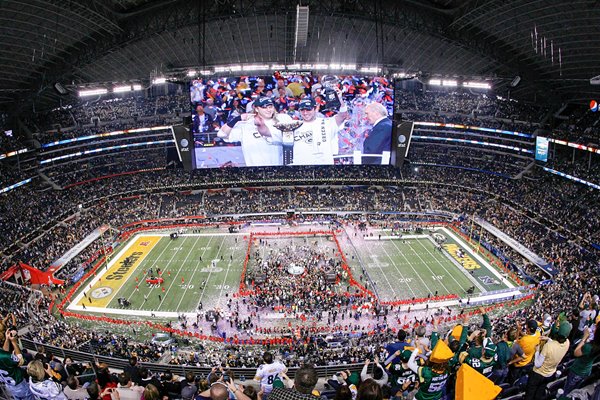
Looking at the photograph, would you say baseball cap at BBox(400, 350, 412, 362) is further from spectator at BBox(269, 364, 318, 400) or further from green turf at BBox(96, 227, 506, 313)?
green turf at BBox(96, 227, 506, 313)

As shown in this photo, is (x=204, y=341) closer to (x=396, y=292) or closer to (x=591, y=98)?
(x=396, y=292)

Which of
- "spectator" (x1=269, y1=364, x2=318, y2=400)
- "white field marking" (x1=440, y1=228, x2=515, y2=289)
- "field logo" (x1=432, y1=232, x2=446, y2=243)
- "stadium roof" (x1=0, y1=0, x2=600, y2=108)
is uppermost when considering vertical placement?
"stadium roof" (x1=0, y1=0, x2=600, y2=108)

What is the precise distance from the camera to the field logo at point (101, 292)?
3500 cm

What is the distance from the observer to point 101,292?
117 ft

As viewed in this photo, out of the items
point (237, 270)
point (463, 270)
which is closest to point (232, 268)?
point (237, 270)

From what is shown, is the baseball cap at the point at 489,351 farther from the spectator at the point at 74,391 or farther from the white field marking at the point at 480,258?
the white field marking at the point at 480,258

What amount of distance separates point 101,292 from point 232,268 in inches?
446

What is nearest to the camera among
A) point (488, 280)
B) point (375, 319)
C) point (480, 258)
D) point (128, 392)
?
point (128, 392)

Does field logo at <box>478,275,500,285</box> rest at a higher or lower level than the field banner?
lower

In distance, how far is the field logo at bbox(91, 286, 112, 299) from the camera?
35000 millimetres

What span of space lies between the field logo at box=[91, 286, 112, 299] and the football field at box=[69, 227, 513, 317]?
83mm

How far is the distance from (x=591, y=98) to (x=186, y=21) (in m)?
45.1

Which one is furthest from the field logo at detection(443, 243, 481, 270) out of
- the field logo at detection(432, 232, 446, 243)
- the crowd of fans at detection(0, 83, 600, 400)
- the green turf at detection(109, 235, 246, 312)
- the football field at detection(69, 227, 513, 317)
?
the green turf at detection(109, 235, 246, 312)

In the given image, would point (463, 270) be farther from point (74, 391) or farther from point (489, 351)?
point (74, 391)
